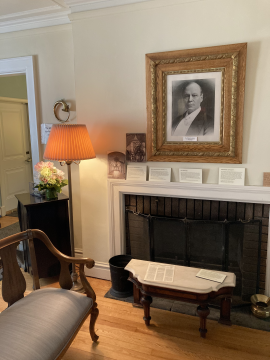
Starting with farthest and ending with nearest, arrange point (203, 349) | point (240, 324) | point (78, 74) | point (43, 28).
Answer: point (43, 28), point (78, 74), point (240, 324), point (203, 349)

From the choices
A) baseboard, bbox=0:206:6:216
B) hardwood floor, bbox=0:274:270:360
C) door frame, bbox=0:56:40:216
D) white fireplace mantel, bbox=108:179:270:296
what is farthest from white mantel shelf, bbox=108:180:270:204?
baseboard, bbox=0:206:6:216

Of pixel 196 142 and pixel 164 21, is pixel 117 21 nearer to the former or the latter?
pixel 164 21

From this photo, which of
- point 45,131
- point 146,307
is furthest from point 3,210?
point 146,307

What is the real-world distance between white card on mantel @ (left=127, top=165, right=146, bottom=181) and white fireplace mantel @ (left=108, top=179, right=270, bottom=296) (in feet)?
0.14

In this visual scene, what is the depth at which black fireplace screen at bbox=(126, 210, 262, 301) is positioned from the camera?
2375 millimetres

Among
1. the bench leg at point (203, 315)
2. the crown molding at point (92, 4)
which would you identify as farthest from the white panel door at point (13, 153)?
the bench leg at point (203, 315)

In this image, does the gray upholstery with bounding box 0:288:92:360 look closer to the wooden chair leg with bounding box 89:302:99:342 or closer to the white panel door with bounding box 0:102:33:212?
the wooden chair leg with bounding box 89:302:99:342

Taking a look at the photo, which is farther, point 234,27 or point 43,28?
point 43,28

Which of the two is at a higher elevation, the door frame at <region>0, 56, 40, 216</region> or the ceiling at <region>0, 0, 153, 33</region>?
the ceiling at <region>0, 0, 153, 33</region>

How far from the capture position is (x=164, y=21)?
2.27 metres

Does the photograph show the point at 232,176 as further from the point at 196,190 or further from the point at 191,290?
the point at 191,290

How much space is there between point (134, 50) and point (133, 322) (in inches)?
84.4

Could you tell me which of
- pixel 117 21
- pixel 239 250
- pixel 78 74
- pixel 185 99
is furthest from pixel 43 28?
pixel 239 250

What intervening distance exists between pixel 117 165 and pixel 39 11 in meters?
1.60
